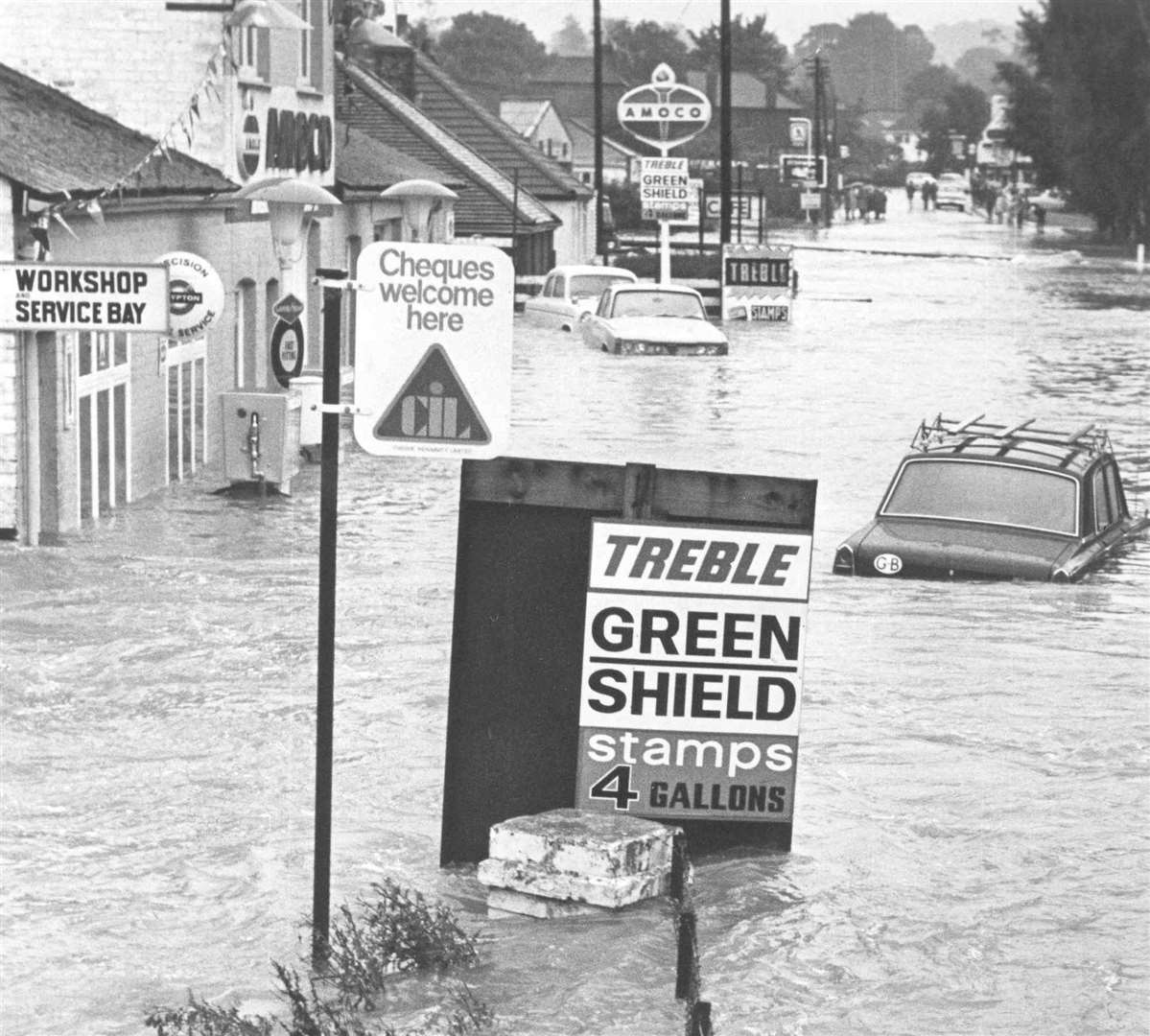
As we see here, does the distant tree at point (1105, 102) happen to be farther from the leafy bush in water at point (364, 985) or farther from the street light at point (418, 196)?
the leafy bush in water at point (364, 985)

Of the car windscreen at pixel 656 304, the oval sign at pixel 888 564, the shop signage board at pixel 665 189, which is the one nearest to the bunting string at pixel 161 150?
the oval sign at pixel 888 564

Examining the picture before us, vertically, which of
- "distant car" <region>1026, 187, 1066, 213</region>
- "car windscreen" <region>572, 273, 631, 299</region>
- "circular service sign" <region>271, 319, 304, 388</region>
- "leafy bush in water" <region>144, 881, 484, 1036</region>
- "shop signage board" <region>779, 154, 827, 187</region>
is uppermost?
"shop signage board" <region>779, 154, 827, 187</region>

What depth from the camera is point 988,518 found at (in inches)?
703

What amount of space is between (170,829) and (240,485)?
474 inches

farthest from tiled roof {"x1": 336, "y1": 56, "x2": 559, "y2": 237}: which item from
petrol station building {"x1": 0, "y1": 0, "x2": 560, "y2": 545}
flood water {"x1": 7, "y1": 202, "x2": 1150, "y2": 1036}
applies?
flood water {"x1": 7, "y1": 202, "x2": 1150, "y2": 1036}

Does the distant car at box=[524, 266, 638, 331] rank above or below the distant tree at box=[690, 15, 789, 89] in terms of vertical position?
below

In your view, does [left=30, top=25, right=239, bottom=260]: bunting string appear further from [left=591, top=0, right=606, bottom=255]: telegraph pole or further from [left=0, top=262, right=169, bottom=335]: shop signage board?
[left=591, top=0, right=606, bottom=255]: telegraph pole

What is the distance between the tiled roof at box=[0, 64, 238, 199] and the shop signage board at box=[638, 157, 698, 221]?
78.1 ft

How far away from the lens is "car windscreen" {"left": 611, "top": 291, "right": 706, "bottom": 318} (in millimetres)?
38528

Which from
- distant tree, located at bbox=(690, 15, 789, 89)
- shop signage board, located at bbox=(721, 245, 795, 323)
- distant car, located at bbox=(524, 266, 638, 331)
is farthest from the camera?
distant tree, located at bbox=(690, 15, 789, 89)

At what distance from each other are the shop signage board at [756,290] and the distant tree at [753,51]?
135202mm

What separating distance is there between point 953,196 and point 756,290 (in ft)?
319

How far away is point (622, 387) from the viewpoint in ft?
110

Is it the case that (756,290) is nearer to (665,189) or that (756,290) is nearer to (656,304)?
(665,189)
